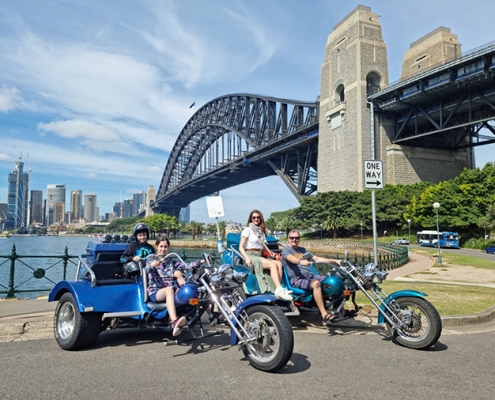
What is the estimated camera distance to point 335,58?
52.7m

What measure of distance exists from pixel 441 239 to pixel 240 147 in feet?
165

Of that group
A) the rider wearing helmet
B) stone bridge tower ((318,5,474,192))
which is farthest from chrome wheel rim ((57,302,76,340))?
stone bridge tower ((318,5,474,192))

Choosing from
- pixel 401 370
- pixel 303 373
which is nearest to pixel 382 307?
pixel 401 370

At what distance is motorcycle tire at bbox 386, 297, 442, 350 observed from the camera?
4.39m

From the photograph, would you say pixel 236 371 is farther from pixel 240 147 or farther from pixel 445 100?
pixel 240 147

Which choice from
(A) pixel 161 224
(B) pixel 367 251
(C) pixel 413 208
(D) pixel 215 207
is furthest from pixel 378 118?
(A) pixel 161 224

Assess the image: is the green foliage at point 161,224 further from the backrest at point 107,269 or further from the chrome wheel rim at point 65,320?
the chrome wheel rim at point 65,320

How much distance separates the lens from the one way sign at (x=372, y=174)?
7.34m

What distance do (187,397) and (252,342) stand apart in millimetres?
916

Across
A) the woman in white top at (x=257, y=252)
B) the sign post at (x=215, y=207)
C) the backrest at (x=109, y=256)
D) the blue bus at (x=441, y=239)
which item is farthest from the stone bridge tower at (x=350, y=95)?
the backrest at (x=109, y=256)

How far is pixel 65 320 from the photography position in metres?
4.70

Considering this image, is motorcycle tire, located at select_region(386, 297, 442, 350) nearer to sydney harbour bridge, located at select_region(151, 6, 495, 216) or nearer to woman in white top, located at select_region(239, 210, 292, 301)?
woman in white top, located at select_region(239, 210, 292, 301)

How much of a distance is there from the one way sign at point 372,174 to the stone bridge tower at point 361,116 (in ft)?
130

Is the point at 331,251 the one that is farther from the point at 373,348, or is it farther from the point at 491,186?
the point at 373,348
